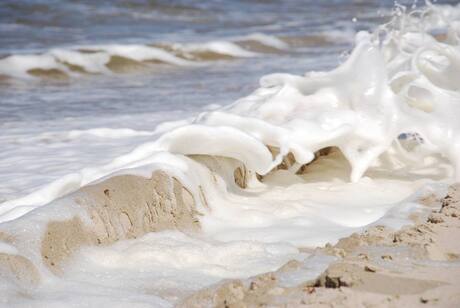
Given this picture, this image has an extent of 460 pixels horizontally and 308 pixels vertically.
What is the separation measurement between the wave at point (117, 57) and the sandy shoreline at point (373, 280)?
5.21 m

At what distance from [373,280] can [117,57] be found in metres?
6.51

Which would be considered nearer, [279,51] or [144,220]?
[144,220]

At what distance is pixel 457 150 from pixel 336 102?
0.57 meters

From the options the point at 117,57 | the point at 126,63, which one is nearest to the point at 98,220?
the point at 126,63

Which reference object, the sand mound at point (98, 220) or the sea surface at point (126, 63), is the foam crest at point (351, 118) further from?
the sea surface at point (126, 63)

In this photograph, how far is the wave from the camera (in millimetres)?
7809

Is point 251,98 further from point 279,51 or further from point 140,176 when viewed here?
point 279,51

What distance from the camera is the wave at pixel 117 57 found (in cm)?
781

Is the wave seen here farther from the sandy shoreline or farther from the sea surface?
the sandy shoreline

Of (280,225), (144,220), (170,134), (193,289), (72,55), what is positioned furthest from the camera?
(72,55)

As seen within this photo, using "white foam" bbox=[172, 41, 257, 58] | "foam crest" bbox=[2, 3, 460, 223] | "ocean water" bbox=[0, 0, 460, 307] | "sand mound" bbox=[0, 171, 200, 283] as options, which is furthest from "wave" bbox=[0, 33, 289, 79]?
"sand mound" bbox=[0, 171, 200, 283]

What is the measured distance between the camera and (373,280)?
2.26 m

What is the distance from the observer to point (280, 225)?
321 cm

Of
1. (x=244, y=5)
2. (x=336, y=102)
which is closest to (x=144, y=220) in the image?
(x=336, y=102)
